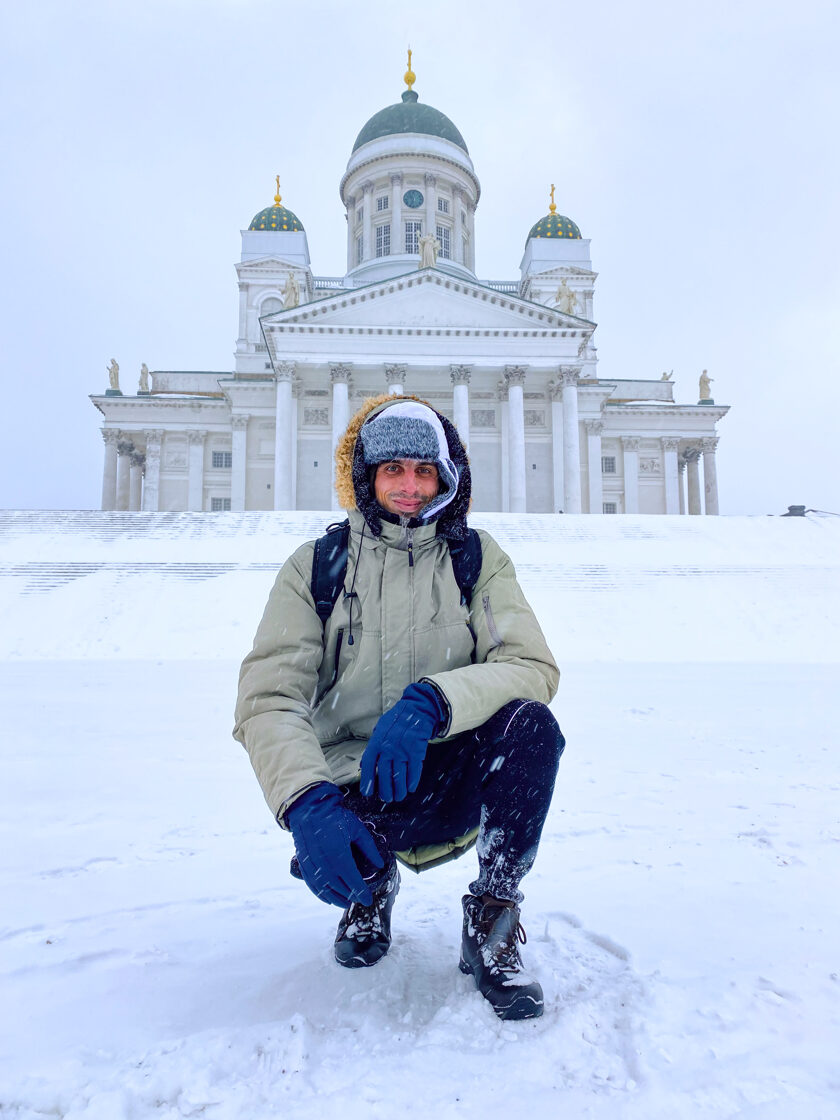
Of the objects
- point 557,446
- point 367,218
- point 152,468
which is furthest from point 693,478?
point 152,468

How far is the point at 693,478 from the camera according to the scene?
39.7 metres

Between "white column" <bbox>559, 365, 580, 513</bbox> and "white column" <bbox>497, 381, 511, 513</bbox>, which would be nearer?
"white column" <bbox>559, 365, 580, 513</bbox>

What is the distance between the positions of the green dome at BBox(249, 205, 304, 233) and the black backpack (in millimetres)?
42287

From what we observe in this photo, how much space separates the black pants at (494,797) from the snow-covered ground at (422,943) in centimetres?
33

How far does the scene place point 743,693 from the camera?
7.18 m

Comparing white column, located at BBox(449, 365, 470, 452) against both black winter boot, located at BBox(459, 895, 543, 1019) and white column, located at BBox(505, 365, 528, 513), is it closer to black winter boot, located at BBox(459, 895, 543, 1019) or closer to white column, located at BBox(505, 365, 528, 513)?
white column, located at BBox(505, 365, 528, 513)

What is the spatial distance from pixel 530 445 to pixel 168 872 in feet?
99.5

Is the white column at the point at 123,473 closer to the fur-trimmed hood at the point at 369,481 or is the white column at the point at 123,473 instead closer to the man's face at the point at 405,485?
the fur-trimmed hood at the point at 369,481

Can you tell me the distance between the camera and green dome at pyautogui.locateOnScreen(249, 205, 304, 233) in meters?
40.6

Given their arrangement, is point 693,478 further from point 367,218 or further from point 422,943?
point 422,943

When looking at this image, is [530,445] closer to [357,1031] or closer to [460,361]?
[460,361]

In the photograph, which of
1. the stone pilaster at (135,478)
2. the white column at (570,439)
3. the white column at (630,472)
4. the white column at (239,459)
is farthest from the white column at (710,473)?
the stone pilaster at (135,478)

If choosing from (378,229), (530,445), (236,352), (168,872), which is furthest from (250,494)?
(168,872)

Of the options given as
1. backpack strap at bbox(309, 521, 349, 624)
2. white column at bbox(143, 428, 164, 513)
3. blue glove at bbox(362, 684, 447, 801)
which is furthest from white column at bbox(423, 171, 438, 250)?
blue glove at bbox(362, 684, 447, 801)
